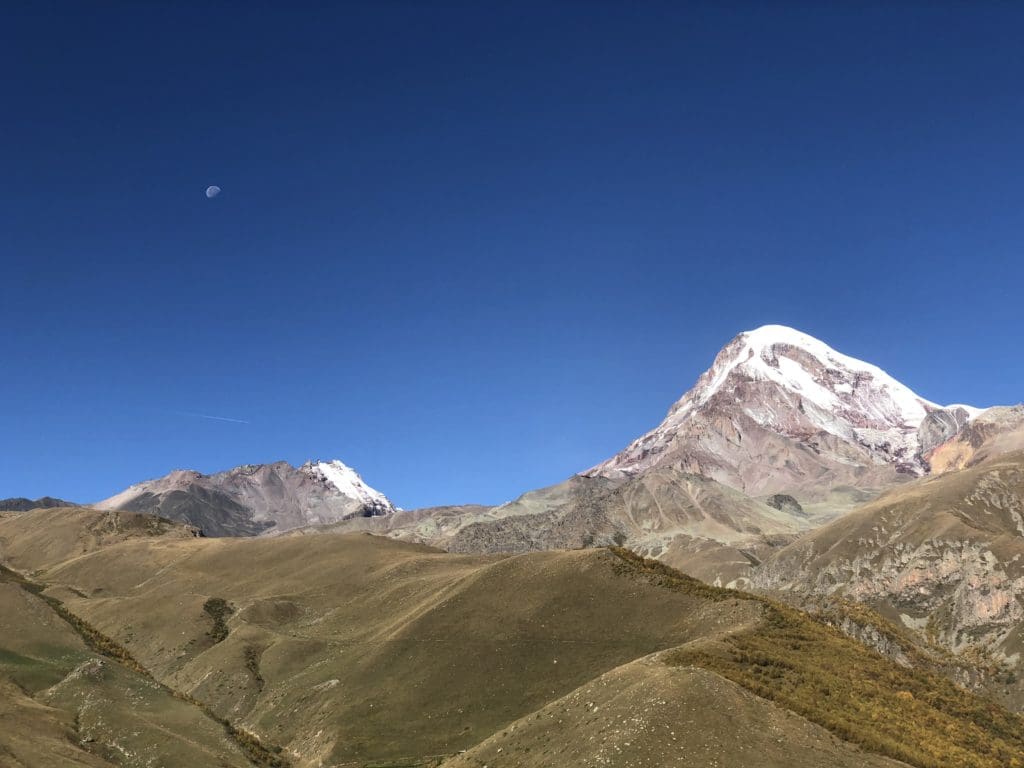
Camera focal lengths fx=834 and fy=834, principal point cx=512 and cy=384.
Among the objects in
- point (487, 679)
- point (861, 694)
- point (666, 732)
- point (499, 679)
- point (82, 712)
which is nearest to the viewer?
point (666, 732)

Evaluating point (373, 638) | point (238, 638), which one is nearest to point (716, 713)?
point (373, 638)

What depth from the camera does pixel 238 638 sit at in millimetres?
114500

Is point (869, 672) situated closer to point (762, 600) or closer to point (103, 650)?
point (762, 600)

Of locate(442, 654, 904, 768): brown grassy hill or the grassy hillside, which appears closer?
locate(442, 654, 904, 768): brown grassy hill

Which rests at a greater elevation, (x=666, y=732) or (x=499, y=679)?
(x=499, y=679)

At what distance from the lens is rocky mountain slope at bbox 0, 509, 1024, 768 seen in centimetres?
5406

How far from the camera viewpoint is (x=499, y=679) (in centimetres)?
8538

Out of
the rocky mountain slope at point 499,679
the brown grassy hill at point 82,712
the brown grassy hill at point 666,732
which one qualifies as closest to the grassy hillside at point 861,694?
the rocky mountain slope at point 499,679

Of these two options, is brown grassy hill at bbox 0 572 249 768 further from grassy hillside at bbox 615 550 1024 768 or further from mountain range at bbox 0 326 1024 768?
grassy hillside at bbox 615 550 1024 768

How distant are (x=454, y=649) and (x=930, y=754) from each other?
169ft

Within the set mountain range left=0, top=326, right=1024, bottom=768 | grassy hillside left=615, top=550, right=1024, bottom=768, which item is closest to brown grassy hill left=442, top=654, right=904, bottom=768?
mountain range left=0, top=326, right=1024, bottom=768

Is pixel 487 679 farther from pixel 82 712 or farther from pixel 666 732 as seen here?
pixel 82 712

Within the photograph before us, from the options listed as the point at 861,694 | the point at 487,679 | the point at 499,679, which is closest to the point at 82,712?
the point at 487,679

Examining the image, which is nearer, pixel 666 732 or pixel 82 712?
pixel 666 732
